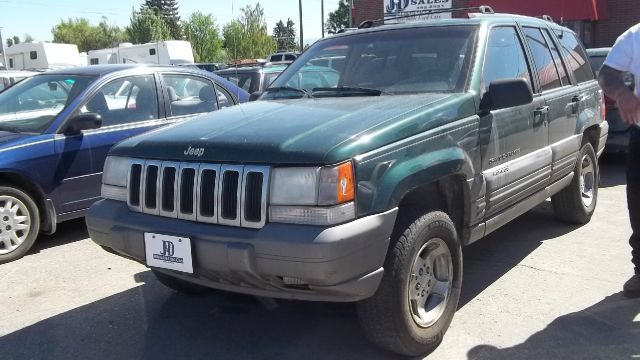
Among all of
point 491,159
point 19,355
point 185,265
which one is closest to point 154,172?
point 185,265

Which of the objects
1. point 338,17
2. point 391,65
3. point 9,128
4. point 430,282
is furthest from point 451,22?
point 338,17

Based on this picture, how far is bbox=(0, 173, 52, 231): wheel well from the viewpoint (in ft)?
17.3

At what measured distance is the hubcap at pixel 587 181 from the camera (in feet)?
18.4

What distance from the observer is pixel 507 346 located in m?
3.39

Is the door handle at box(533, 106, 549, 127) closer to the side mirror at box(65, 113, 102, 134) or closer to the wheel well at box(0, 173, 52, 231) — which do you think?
the side mirror at box(65, 113, 102, 134)

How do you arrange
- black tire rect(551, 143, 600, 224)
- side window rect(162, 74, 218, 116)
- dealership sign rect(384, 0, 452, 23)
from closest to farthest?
black tire rect(551, 143, 600, 224)
side window rect(162, 74, 218, 116)
dealership sign rect(384, 0, 452, 23)

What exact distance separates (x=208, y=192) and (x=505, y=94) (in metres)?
1.89

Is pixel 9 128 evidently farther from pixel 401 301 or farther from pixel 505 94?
pixel 505 94

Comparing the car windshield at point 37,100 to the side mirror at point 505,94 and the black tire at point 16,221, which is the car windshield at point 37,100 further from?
Result: the side mirror at point 505,94

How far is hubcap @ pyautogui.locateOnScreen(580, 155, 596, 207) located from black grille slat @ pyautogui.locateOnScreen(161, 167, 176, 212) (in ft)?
13.0

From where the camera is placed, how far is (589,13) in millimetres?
17141

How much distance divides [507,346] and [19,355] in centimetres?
278

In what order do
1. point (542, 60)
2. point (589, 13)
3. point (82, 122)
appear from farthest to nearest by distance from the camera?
point (589, 13)
point (82, 122)
point (542, 60)

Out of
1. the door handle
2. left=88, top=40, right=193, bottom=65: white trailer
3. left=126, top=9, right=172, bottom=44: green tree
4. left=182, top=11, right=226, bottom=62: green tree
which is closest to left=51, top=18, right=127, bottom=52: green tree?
left=126, top=9, right=172, bottom=44: green tree
